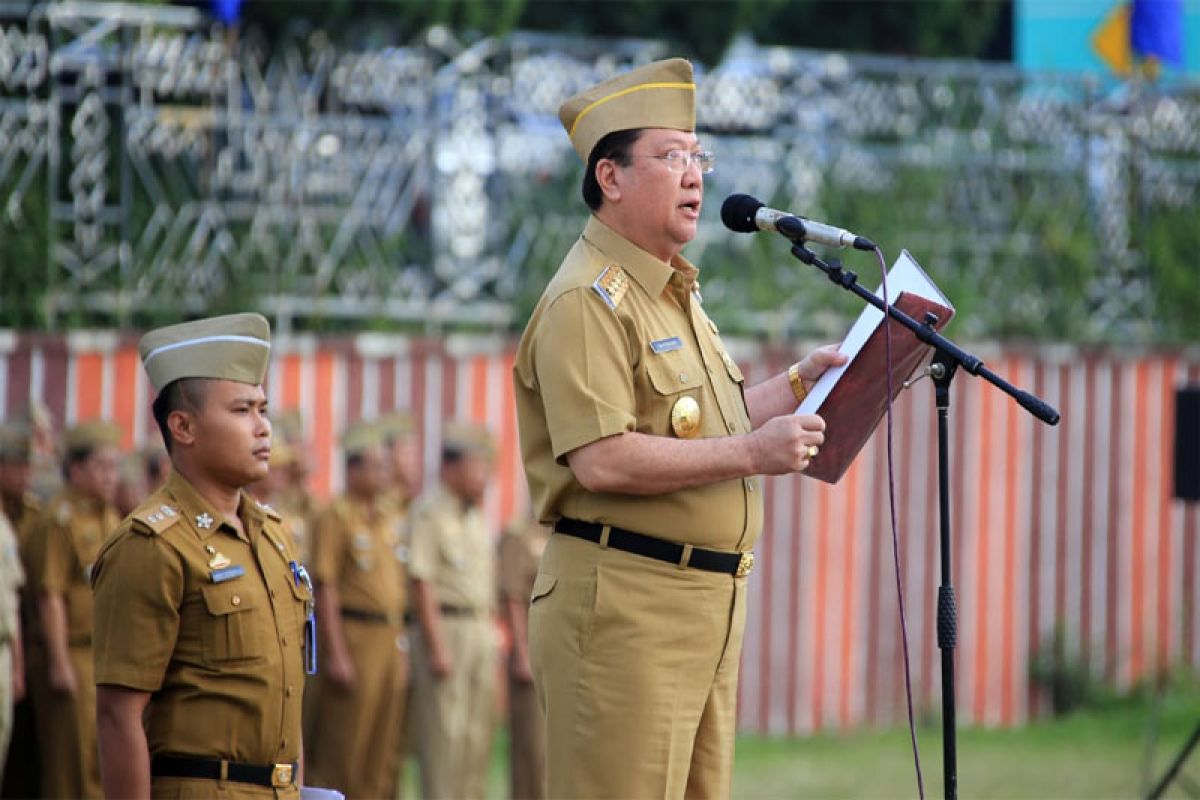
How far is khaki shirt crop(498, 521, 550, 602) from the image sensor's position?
956cm

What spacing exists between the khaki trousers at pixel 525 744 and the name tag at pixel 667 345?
540 cm

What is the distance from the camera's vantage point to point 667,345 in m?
4.15

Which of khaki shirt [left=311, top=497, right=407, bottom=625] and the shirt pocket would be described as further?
khaki shirt [left=311, top=497, right=407, bottom=625]

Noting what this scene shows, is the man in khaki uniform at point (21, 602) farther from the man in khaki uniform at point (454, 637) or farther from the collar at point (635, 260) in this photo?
the collar at point (635, 260)

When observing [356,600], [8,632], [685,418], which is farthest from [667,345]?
[356,600]

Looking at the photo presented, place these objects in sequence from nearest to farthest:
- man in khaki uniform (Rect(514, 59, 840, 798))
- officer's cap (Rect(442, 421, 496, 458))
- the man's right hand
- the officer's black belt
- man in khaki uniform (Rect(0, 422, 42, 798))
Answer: the man's right hand
man in khaki uniform (Rect(514, 59, 840, 798))
man in khaki uniform (Rect(0, 422, 42, 798))
the officer's black belt
officer's cap (Rect(442, 421, 496, 458))

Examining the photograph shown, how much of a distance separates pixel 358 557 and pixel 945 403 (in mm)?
5361

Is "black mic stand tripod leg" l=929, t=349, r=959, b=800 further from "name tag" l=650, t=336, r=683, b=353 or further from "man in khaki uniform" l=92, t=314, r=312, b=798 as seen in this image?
"man in khaki uniform" l=92, t=314, r=312, b=798

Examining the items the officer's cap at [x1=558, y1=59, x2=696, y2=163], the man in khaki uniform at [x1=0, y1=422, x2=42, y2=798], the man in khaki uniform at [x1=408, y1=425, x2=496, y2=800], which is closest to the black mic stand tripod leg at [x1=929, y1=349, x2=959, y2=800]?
the officer's cap at [x1=558, y1=59, x2=696, y2=163]

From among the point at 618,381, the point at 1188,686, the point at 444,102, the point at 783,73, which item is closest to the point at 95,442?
the point at 444,102

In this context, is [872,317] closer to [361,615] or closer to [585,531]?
[585,531]

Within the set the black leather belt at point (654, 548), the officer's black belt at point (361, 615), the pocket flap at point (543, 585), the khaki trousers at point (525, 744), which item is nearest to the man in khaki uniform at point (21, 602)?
the officer's black belt at point (361, 615)

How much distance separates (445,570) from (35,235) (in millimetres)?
2959

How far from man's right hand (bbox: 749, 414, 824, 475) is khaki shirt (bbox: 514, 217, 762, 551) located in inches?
8.8
